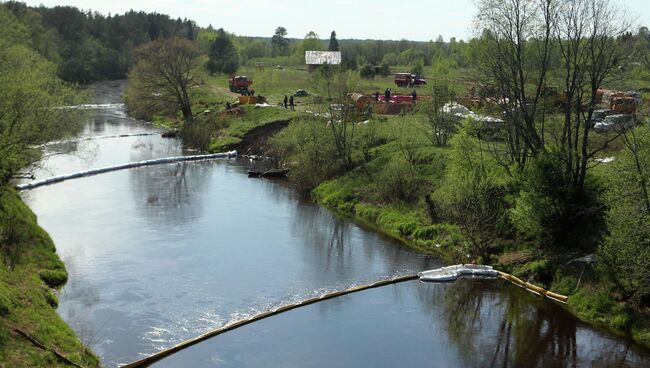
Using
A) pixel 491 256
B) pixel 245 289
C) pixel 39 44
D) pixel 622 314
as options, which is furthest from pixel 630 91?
pixel 39 44

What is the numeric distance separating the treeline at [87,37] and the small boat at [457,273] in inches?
3051

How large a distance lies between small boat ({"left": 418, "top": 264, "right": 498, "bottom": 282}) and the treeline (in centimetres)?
7750

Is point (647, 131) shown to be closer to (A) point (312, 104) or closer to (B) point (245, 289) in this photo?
(B) point (245, 289)

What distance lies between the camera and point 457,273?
33438 mm

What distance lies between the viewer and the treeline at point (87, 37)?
109250 mm

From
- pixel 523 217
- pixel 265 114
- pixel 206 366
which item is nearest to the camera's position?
pixel 206 366

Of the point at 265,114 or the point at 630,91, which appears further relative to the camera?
the point at 265,114

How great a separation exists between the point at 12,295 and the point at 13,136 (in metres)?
11.1

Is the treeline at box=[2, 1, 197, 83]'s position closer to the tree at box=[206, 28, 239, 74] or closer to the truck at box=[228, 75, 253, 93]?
the tree at box=[206, 28, 239, 74]

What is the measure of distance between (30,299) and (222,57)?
101 meters

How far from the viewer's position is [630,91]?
119ft

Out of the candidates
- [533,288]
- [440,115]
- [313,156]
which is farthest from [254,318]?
[440,115]

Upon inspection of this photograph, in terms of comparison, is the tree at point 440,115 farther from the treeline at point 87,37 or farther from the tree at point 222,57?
the tree at point 222,57

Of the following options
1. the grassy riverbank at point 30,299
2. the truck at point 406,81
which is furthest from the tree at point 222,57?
the grassy riverbank at point 30,299
